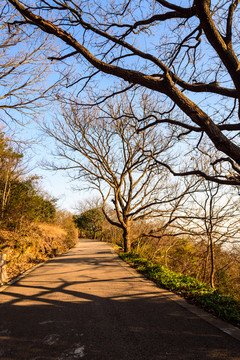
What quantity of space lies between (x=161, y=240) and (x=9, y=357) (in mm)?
11412

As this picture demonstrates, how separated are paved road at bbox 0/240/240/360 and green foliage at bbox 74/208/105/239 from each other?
34733 mm

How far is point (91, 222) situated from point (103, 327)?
39.5m

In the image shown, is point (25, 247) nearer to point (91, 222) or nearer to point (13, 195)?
point (13, 195)

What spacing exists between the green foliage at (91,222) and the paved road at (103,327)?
34733 millimetres

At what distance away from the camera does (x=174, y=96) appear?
12.5ft

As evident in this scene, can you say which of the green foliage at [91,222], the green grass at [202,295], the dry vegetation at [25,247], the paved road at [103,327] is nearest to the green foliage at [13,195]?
the dry vegetation at [25,247]

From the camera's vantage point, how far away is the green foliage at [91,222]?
40656 mm

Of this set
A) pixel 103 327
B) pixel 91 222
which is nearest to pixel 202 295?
pixel 103 327

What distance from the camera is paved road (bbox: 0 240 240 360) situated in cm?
275

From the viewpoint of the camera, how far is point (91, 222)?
139ft

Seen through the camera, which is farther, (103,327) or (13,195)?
(13,195)

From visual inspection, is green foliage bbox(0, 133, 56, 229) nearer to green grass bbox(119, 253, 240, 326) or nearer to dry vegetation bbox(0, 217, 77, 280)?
dry vegetation bbox(0, 217, 77, 280)

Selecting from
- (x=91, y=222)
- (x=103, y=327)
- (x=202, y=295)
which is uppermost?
(x=91, y=222)

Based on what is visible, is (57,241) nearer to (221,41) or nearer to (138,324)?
(138,324)
